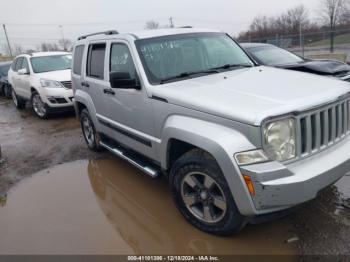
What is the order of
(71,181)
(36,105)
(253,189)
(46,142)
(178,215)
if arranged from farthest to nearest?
(36,105)
(46,142)
(71,181)
(178,215)
(253,189)

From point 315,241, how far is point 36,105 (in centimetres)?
860

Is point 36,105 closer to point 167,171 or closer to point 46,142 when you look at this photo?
point 46,142

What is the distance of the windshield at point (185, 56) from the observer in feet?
12.6

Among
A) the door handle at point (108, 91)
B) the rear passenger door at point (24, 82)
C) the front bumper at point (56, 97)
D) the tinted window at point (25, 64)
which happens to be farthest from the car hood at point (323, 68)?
the tinted window at point (25, 64)

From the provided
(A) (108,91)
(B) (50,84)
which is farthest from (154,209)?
(B) (50,84)

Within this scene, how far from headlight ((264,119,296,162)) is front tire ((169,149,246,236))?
49cm

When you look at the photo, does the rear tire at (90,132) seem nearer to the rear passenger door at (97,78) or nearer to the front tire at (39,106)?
the rear passenger door at (97,78)

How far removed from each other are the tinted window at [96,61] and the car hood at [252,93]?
157 centimetres

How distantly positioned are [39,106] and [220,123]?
7.88m

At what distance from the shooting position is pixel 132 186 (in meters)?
4.50

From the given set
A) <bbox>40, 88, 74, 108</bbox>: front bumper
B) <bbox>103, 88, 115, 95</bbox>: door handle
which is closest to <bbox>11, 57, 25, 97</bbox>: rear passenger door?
<bbox>40, 88, 74, 108</bbox>: front bumper

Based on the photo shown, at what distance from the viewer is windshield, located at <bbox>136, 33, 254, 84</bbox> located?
3834 mm

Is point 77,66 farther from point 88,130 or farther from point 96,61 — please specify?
point 88,130

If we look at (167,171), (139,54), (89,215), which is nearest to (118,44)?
(139,54)
